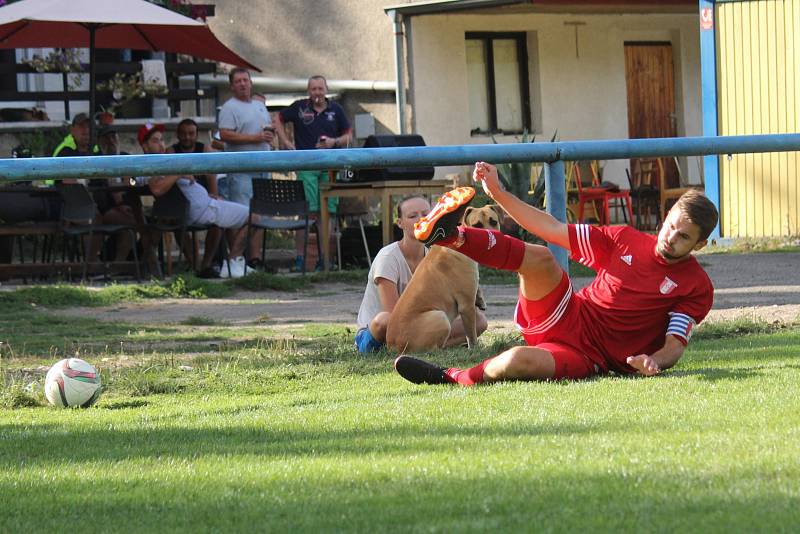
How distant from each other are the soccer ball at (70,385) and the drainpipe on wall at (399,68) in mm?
17353

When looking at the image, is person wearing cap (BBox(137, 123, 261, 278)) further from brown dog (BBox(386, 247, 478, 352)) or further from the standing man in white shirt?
brown dog (BBox(386, 247, 478, 352))

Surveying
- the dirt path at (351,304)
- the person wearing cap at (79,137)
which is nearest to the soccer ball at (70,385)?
the dirt path at (351,304)

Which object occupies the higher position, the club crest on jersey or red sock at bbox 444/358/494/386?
the club crest on jersey

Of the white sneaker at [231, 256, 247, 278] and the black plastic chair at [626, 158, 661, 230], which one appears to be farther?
the black plastic chair at [626, 158, 661, 230]

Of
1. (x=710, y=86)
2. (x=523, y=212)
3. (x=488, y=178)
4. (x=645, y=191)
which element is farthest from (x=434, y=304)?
(x=645, y=191)

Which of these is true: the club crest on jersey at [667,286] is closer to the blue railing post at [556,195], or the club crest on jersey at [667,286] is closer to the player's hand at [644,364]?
the player's hand at [644,364]

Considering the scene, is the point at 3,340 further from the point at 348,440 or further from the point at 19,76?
the point at 19,76

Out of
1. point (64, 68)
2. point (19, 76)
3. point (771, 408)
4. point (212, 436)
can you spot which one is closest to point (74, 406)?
point (212, 436)

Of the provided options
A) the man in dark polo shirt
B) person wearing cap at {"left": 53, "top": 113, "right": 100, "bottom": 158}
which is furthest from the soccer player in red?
the man in dark polo shirt

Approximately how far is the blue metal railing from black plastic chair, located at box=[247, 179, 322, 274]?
8406 mm

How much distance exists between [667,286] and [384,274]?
2.64 m

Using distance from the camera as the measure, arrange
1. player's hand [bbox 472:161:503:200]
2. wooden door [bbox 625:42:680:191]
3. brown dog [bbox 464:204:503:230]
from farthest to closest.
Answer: wooden door [bbox 625:42:680:191] → brown dog [bbox 464:204:503:230] → player's hand [bbox 472:161:503:200]

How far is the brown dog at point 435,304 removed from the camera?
314 inches

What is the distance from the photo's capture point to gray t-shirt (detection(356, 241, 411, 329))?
8.51m
